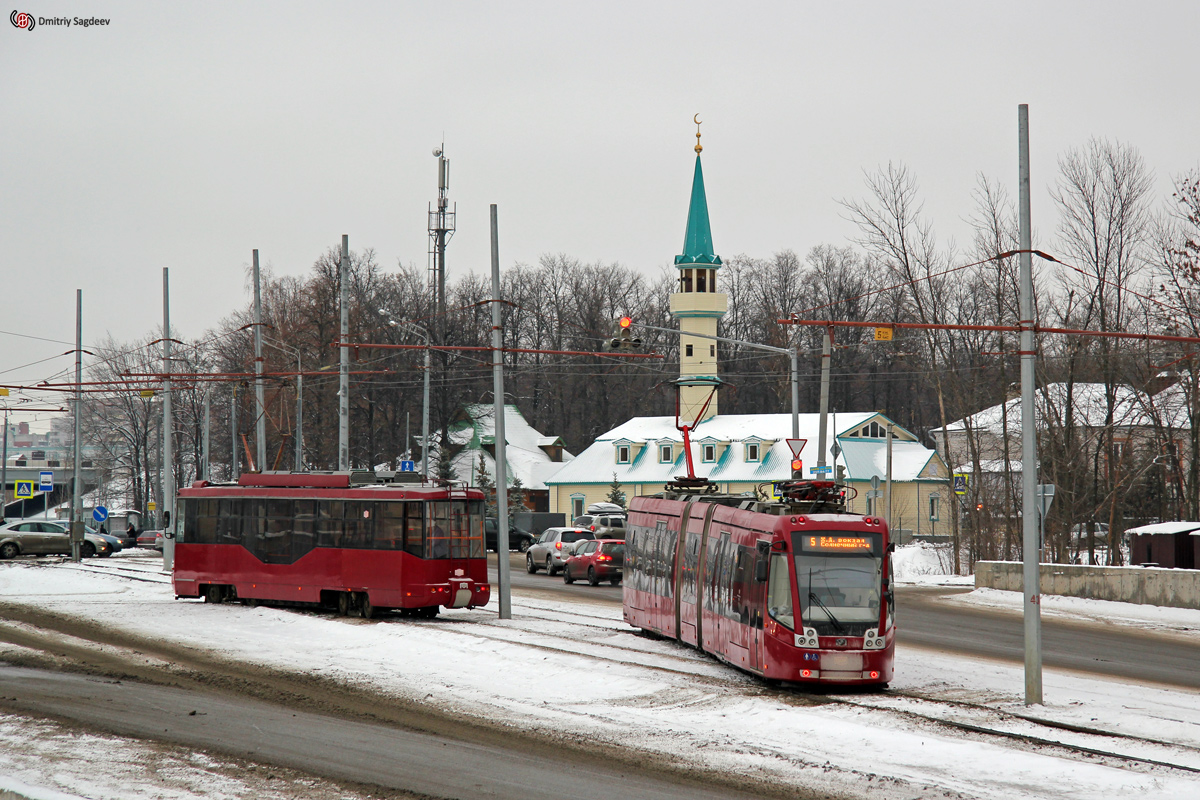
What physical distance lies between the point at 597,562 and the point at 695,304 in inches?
1839

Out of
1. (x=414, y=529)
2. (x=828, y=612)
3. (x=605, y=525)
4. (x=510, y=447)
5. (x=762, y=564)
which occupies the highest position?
(x=510, y=447)

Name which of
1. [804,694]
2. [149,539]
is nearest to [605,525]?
[149,539]

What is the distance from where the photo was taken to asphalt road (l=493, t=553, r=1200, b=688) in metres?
19.7

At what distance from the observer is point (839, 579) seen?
1648 cm

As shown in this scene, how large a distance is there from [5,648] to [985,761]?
1574 centimetres

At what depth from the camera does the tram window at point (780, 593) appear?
53.7 feet

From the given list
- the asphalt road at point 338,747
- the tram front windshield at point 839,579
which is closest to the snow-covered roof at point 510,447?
the tram front windshield at point 839,579

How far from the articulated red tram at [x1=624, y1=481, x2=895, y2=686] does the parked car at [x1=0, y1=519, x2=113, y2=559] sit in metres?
36.9

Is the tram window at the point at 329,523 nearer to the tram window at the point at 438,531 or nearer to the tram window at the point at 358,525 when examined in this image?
the tram window at the point at 358,525

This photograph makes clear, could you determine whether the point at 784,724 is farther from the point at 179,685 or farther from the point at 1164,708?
the point at 179,685

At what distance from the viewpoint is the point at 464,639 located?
21.3 meters

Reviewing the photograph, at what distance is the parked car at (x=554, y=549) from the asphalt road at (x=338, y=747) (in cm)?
2759

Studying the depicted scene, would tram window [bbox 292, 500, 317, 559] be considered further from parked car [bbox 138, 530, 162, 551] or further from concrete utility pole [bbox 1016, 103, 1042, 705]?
parked car [bbox 138, 530, 162, 551]

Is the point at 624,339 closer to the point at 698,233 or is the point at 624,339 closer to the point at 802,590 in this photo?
the point at 802,590
